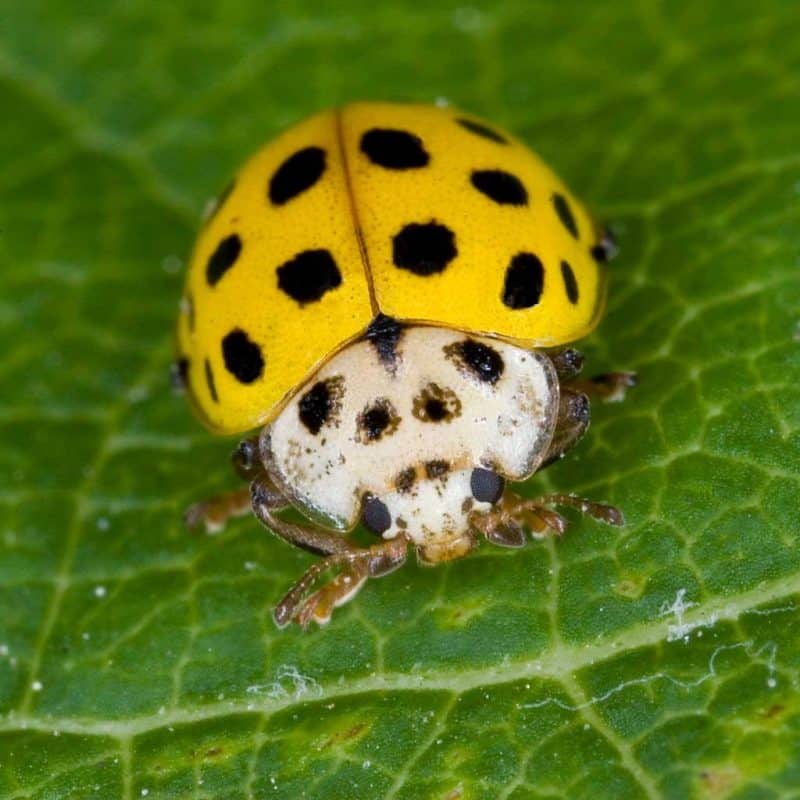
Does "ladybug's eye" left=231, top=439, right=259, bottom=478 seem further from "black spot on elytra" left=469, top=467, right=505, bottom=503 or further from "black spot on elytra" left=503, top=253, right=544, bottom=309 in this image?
"black spot on elytra" left=503, top=253, right=544, bottom=309

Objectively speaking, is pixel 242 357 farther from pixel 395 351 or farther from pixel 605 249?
pixel 605 249

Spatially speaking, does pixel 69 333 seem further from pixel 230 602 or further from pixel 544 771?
pixel 544 771

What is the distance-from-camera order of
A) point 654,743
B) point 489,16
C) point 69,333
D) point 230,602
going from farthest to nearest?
1. point 489,16
2. point 69,333
3. point 230,602
4. point 654,743

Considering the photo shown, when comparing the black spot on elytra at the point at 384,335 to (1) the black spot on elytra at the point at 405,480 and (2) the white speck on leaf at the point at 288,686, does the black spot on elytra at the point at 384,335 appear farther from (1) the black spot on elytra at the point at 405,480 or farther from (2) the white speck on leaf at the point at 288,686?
(2) the white speck on leaf at the point at 288,686

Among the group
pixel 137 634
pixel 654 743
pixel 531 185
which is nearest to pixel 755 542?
pixel 654 743

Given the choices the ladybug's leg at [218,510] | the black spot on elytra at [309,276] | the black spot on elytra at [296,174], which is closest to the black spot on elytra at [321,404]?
the black spot on elytra at [309,276]

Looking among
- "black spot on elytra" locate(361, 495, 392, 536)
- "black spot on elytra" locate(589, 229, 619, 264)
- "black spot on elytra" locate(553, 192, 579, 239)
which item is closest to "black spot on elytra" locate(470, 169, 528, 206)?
"black spot on elytra" locate(553, 192, 579, 239)
